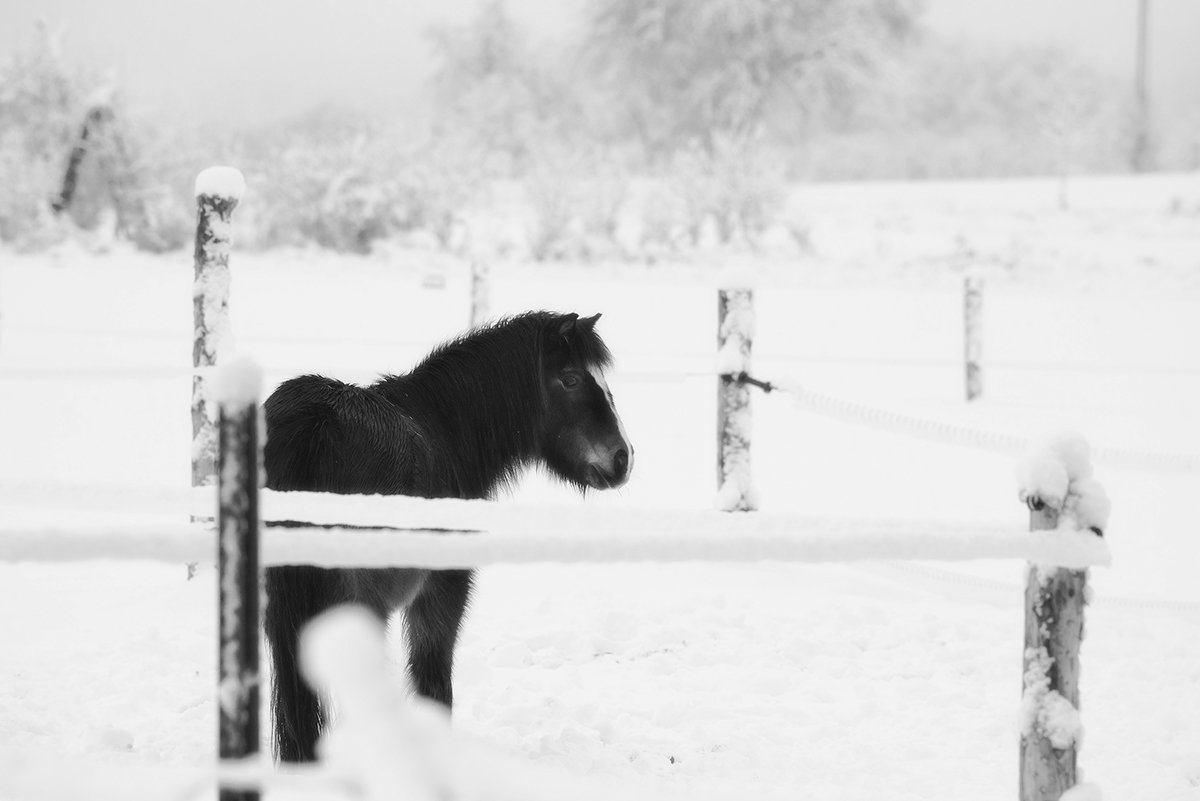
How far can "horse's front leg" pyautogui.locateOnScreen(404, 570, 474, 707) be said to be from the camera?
3.04 meters

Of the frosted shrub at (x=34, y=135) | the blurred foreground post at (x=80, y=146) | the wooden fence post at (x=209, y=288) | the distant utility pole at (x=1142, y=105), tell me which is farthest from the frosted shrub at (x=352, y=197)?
the distant utility pole at (x=1142, y=105)

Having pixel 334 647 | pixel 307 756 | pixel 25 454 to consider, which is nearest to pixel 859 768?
pixel 307 756

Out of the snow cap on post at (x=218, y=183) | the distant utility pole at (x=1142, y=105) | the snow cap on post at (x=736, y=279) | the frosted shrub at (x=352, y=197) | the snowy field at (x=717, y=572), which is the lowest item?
the snowy field at (x=717, y=572)

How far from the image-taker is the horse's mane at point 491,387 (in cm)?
314

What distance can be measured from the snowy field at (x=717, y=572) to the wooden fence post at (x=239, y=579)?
504mm

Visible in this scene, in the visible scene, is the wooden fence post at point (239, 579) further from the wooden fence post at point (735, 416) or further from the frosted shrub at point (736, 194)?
the frosted shrub at point (736, 194)

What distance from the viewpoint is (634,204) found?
74.0ft

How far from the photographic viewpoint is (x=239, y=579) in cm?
146

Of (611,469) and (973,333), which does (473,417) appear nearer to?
(611,469)

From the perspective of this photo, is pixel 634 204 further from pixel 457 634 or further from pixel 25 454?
pixel 457 634

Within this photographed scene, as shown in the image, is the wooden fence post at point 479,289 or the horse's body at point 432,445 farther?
the wooden fence post at point 479,289

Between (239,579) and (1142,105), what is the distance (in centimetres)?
3681

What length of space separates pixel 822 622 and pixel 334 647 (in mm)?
4052

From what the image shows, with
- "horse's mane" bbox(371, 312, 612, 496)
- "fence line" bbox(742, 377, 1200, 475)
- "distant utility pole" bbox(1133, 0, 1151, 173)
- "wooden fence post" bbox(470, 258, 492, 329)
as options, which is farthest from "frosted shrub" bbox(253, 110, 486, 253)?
"distant utility pole" bbox(1133, 0, 1151, 173)
